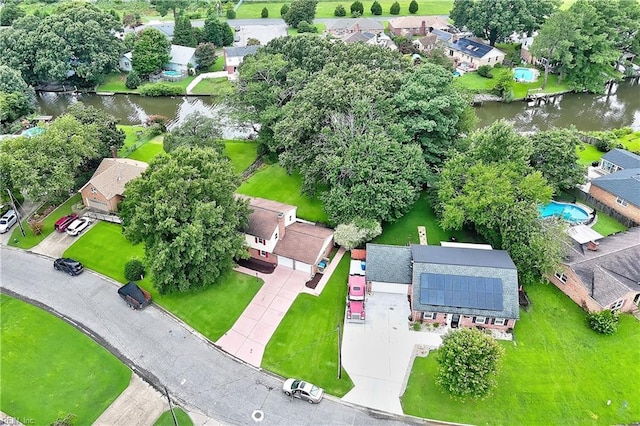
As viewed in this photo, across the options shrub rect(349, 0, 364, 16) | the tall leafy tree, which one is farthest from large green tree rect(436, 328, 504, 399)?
shrub rect(349, 0, 364, 16)

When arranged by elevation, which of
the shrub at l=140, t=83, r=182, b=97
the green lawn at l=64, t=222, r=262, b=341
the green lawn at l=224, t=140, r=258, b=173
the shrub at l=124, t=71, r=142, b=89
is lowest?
the green lawn at l=64, t=222, r=262, b=341

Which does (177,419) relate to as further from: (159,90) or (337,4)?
(337,4)

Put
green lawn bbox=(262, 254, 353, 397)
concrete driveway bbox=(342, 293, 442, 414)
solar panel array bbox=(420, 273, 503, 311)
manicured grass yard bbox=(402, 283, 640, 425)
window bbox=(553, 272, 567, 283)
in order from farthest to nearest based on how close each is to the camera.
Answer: window bbox=(553, 272, 567, 283)
solar panel array bbox=(420, 273, 503, 311)
green lawn bbox=(262, 254, 353, 397)
concrete driveway bbox=(342, 293, 442, 414)
manicured grass yard bbox=(402, 283, 640, 425)

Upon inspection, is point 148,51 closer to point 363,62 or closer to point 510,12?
point 363,62

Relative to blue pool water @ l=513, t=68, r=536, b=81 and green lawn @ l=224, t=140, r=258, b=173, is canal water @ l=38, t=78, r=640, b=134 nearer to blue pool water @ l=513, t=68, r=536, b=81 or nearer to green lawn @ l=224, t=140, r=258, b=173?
blue pool water @ l=513, t=68, r=536, b=81

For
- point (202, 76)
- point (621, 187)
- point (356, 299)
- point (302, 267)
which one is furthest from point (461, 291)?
point (202, 76)

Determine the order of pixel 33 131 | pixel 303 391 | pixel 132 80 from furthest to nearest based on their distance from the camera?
pixel 132 80 → pixel 33 131 → pixel 303 391
